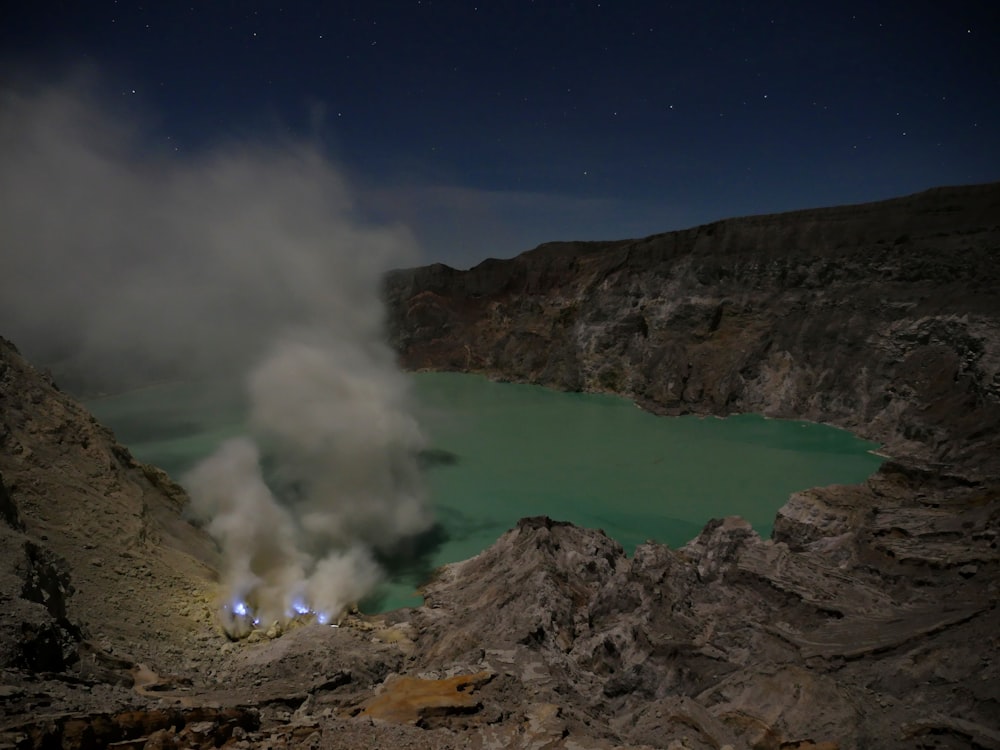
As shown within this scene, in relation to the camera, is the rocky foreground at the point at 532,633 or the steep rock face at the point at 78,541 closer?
the rocky foreground at the point at 532,633

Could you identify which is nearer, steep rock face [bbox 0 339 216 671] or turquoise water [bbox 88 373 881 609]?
steep rock face [bbox 0 339 216 671]

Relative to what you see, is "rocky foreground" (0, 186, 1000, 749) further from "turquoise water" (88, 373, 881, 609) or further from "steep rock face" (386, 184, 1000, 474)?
"steep rock face" (386, 184, 1000, 474)

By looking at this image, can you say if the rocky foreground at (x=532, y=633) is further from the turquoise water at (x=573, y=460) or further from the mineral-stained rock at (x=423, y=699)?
the turquoise water at (x=573, y=460)

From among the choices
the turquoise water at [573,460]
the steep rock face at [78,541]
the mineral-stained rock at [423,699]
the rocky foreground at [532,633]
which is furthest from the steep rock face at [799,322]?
the steep rock face at [78,541]

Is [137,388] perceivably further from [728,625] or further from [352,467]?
[728,625]

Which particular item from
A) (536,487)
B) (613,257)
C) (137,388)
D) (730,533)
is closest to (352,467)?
(536,487)

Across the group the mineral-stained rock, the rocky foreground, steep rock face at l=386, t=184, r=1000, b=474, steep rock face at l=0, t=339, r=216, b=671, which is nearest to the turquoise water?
steep rock face at l=386, t=184, r=1000, b=474
